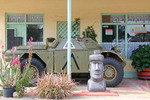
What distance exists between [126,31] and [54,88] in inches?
205

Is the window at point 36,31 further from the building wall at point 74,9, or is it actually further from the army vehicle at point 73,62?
the army vehicle at point 73,62

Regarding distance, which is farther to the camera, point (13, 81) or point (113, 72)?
point (113, 72)

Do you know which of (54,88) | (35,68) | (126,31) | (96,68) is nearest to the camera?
(54,88)

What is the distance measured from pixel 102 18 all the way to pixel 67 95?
4856 millimetres

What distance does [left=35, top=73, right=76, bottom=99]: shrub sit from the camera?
17.0 feet

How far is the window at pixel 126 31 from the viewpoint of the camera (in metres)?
9.18

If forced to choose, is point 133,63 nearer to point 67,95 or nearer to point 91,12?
point 91,12

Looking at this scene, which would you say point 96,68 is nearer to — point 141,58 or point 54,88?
point 54,88

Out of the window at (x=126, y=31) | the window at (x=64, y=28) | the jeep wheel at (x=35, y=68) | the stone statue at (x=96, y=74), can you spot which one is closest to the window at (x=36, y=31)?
the window at (x=64, y=28)

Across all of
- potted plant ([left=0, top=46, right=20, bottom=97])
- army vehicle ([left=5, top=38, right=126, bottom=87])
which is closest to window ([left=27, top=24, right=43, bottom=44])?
army vehicle ([left=5, top=38, right=126, bottom=87])

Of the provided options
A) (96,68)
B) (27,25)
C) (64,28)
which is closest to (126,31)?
(64,28)

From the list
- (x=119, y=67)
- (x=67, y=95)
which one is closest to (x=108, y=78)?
(x=119, y=67)

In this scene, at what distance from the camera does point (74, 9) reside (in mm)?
9047

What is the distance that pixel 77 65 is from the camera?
6.75m
